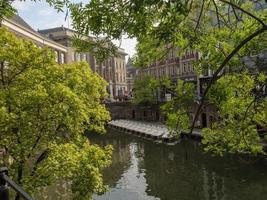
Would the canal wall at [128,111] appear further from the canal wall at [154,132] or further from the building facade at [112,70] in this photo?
the canal wall at [154,132]

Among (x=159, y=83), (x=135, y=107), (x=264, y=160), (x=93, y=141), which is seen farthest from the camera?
(x=135, y=107)

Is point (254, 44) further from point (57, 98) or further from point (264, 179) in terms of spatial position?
point (264, 179)

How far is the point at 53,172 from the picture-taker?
17.0 m

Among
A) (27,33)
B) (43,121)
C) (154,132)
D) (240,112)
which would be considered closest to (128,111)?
(154,132)

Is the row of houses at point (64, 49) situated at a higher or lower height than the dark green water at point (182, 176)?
higher

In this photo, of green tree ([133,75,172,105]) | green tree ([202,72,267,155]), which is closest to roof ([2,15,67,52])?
green tree ([133,75,172,105])

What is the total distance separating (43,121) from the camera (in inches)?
722

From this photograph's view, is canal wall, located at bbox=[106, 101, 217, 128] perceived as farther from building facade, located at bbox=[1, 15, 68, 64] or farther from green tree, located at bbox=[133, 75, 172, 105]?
building facade, located at bbox=[1, 15, 68, 64]

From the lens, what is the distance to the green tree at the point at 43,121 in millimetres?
Answer: 17359

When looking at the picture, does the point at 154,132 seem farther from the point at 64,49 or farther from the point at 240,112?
the point at 240,112

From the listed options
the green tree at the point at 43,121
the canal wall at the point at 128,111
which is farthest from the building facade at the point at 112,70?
the green tree at the point at 43,121

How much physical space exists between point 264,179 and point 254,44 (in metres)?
22.5

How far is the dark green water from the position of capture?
92.1ft

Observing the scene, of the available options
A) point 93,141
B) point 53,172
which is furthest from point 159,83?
point 93,141
